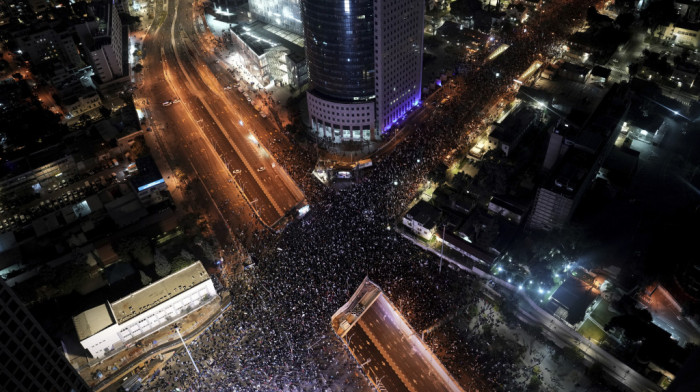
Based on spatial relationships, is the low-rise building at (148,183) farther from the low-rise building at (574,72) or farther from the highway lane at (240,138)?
the low-rise building at (574,72)

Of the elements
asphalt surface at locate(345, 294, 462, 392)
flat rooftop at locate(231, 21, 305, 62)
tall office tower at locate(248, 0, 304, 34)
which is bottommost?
asphalt surface at locate(345, 294, 462, 392)

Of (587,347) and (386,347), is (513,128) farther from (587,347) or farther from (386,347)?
(386,347)

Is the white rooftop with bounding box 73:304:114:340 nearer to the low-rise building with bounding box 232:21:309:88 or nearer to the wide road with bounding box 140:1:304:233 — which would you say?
the wide road with bounding box 140:1:304:233

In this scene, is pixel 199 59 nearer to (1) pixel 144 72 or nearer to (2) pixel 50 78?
(1) pixel 144 72

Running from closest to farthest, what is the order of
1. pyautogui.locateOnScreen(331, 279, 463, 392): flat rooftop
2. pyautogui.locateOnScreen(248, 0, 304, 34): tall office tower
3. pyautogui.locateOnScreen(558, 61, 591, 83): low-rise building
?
pyautogui.locateOnScreen(331, 279, 463, 392): flat rooftop, pyautogui.locateOnScreen(558, 61, 591, 83): low-rise building, pyautogui.locateOnScreen(248, 0, 304, 34): tall office tower

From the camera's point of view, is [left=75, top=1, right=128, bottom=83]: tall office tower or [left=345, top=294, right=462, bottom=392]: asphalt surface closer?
[left=345, top=294, right=462, bottom=392]: asphalt surface

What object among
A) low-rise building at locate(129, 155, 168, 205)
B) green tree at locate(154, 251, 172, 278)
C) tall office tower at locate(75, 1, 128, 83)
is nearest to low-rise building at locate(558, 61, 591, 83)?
low-rise building at locate(129, 155, 168, 205)
